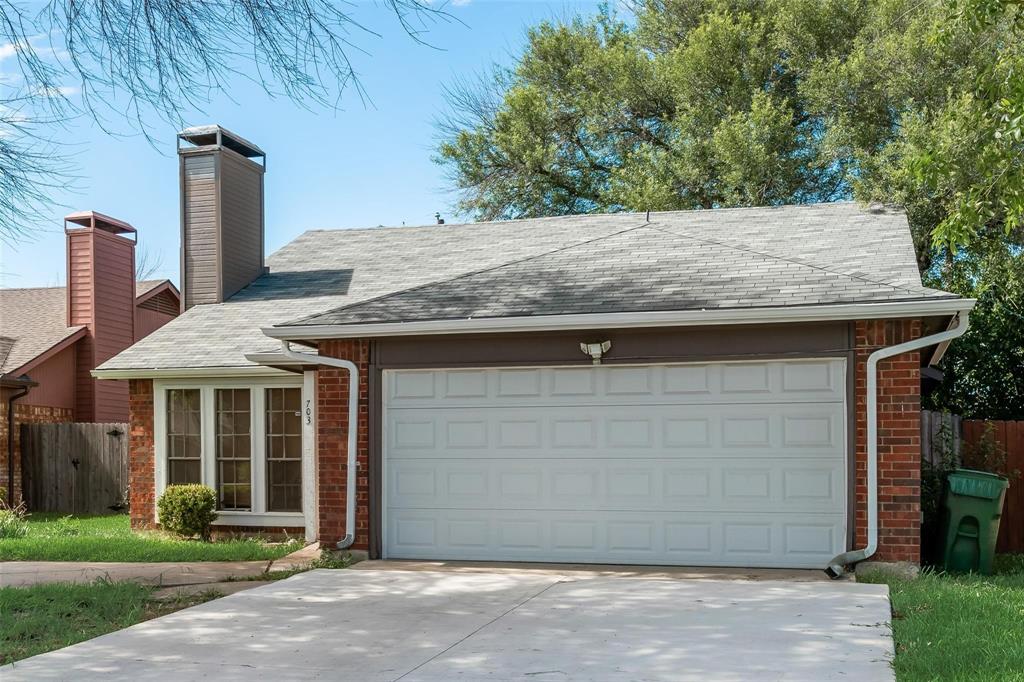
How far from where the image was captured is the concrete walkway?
9914mm

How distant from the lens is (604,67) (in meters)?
25.5

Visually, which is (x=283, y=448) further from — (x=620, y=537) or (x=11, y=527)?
(x=620, y=537)

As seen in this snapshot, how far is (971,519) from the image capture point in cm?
1050

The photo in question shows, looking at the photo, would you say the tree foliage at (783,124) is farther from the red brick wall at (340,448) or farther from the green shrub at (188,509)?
the green shrub at (188,509)

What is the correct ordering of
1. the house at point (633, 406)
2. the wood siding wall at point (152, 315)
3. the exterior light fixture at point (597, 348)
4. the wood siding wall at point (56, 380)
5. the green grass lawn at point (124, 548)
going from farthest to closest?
the wood siding wall at point (152, 315)
the wood siding wall at point (56, 380)
the green grass lawn at point (124, 548)
the exterior light fixture at point (597, 348)
the house at point (633, 406)

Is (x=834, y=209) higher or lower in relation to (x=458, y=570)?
higher

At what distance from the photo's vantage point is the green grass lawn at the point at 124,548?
11.7 m

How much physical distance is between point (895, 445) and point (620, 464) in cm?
263

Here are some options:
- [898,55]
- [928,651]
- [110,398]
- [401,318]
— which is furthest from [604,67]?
[928,651]

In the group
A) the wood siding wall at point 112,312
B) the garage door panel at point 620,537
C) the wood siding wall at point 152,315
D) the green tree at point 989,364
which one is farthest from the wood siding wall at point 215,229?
the green tree at point 989,364

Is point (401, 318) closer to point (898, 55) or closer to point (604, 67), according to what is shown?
point (898, 55)

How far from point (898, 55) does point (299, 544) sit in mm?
14430

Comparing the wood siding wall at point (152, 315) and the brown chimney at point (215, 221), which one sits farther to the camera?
the wood siding wall at point (152, 315)

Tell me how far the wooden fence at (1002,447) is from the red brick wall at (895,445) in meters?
2.53
